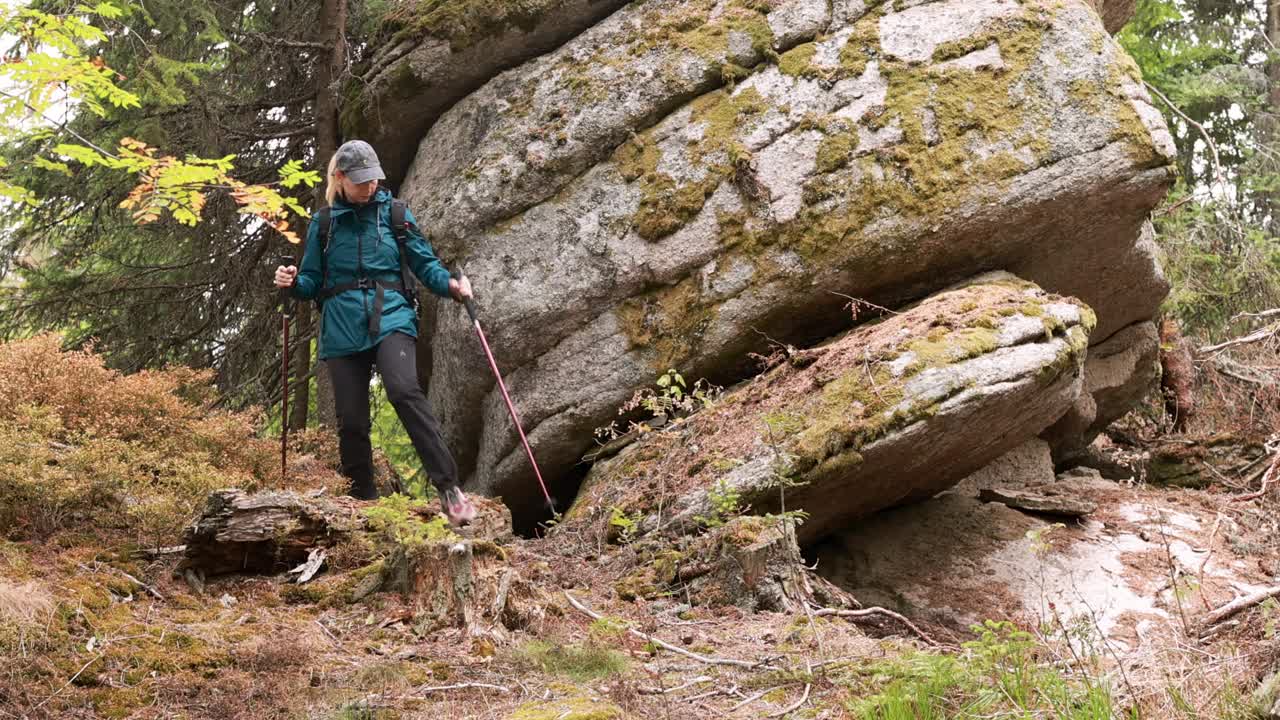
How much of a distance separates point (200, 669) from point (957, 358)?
4.66 m

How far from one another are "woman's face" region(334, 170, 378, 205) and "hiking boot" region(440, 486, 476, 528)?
203 cm

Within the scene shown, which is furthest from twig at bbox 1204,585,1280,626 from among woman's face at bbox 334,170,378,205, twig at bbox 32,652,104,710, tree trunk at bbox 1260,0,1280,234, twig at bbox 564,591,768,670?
tree trunk at bbox 1260,0,1280,234

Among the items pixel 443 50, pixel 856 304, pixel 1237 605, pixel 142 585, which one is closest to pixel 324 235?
pixel 142 585

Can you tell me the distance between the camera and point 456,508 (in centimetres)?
618

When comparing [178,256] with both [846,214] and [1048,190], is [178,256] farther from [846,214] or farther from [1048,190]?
[1048,190]

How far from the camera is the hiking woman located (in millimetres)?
6441

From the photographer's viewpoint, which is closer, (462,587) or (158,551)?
(462,587)

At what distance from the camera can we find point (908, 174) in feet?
24.8

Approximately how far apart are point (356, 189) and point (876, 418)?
12.1ft

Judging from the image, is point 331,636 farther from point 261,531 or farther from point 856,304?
point 856,304

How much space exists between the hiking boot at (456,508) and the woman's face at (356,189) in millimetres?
2031

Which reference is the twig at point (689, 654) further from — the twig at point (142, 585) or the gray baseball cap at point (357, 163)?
the gray baseball cap at point (357, 163)

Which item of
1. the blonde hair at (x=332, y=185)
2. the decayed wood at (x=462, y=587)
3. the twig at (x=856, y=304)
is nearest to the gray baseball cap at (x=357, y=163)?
the blonde hair at (x=332, y=185)

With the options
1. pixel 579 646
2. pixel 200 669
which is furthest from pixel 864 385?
pixel 200 669
